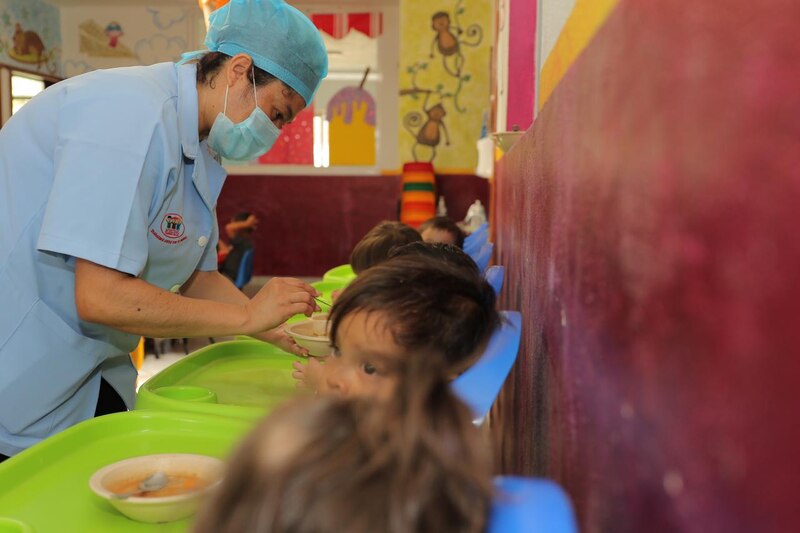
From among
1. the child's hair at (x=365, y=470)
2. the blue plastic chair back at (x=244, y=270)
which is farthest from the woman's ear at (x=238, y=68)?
the blue plastic chair back at (x=244, y=270)

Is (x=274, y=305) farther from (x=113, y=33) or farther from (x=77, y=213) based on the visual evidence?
(x=113, y=33)

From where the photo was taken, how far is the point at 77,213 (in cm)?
126

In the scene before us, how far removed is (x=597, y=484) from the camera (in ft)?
2.03

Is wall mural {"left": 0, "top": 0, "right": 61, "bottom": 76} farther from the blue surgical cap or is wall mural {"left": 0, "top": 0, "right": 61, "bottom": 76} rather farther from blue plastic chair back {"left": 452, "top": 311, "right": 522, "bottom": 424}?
blue plastic chair back {"left": 452, "top": 311, "right": 522, "bottom": 424}

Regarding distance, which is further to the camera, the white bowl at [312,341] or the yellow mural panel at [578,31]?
the white bowl at [312,341]

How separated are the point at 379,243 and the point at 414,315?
4.89ft

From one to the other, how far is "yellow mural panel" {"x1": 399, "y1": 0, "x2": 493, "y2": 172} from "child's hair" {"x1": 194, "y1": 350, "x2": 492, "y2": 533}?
23.0ft

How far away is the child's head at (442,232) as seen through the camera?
11.0 feet

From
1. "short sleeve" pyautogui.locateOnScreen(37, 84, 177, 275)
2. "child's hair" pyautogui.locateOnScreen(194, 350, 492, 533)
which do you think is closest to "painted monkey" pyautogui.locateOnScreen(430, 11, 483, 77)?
"short sleeve" pyautogui.locateOnScreen(37, 84, 177, 275)

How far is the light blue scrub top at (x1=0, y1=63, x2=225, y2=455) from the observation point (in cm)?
126

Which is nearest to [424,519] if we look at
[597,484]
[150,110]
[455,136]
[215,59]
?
[597,484]

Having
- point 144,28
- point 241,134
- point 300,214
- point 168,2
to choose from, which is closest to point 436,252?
point 241,134

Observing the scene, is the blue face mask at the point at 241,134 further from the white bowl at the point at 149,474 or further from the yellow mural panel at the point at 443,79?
the yellow mural panel at the point at 443,79

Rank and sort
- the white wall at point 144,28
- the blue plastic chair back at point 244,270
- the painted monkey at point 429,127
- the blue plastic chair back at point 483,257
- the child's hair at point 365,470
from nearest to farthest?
the child's hair at point 365,470 < the blue plastic chair back at point 483,257 < the blue plastic chair back at point 244,270 < the painted monkey at point 429,127 < the white wall at point 144,28
